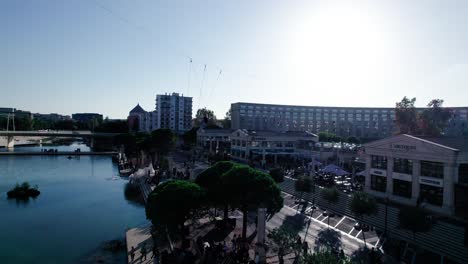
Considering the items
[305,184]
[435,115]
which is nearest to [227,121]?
[435,115]

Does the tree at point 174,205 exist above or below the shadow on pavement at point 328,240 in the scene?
above

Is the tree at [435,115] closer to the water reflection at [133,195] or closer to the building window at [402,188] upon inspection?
the building window at [402,188]

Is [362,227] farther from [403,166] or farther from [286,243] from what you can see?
[403,166]

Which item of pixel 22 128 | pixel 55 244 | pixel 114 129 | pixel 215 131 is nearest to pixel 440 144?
pixel 55 244

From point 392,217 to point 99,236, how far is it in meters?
26.9

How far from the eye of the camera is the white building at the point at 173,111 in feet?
461

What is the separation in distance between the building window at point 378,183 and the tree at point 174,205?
21.5 meters

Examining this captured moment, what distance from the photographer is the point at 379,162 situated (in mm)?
35000

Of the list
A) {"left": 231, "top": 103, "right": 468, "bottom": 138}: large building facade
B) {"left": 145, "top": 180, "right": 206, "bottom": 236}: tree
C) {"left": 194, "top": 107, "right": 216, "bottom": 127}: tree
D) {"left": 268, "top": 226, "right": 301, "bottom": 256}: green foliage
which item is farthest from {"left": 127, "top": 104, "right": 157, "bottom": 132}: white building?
{"left": 268, "top": 226, "right": 301, "bottom": 256}: green foliage

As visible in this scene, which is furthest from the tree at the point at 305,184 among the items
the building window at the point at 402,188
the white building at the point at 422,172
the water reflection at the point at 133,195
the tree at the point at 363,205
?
the water reflection at the point at 133,195

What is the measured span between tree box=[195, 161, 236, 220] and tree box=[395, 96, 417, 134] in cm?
4293

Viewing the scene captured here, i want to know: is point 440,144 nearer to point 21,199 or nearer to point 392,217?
point 392,217

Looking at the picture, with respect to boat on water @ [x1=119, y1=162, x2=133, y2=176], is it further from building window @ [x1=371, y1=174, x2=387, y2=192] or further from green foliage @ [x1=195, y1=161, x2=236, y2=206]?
building window @ [x1=371, y1=174, x2=387, y2=192]

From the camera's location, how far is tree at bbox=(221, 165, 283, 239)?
23.6 meters
